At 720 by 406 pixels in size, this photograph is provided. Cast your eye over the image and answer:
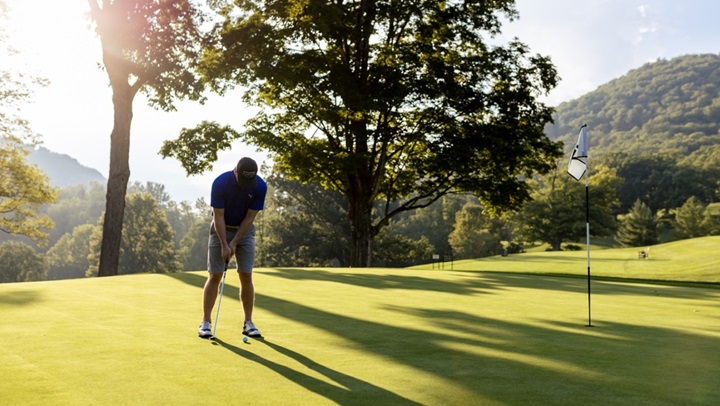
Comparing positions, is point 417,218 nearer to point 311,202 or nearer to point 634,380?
point 311,202

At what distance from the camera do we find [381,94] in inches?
1087

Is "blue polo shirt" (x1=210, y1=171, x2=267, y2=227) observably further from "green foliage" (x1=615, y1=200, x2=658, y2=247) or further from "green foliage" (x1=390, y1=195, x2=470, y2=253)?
"green foliage" (x1=390, y1=195, x2=470, y2=253)

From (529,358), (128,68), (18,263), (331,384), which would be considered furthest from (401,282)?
(18,263)

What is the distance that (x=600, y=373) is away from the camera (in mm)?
5637

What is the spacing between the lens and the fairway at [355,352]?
15.6ft

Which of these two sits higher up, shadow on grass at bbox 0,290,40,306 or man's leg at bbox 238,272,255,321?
man's leg at bbox 238,272,255,321

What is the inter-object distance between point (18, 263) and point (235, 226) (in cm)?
8493

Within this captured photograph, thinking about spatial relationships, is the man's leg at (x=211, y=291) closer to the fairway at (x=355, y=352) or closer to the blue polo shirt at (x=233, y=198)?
the fairway at (x=355, y=352)

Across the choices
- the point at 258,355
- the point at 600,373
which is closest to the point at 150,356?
the point at 258,355

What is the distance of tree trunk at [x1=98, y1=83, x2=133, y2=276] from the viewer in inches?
960

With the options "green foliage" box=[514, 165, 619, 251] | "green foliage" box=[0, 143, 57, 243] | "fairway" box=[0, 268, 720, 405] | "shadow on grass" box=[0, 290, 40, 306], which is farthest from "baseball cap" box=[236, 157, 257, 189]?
"green foliage" box=[514, 165, 619, 251]

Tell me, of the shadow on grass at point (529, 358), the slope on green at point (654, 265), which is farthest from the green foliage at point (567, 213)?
the shadow on grass at point (529, 358)

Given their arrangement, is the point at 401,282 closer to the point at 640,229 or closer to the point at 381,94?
the point at 381,94

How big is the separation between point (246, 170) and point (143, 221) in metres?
84.6
